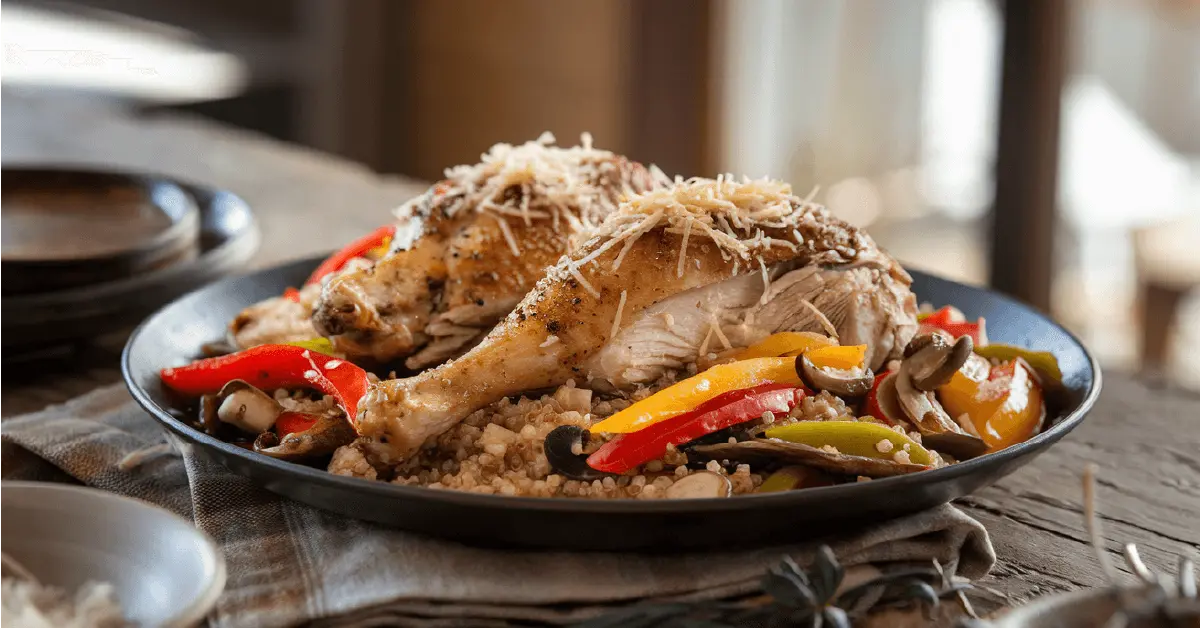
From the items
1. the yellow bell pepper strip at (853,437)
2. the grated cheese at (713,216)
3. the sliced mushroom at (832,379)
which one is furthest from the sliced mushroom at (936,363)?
the grated cheese at (713,216)

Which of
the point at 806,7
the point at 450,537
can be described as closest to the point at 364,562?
the point at 450,537

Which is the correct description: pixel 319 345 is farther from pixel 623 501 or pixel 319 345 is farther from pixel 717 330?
pixel 623 501

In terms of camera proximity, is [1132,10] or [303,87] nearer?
[1132,10]

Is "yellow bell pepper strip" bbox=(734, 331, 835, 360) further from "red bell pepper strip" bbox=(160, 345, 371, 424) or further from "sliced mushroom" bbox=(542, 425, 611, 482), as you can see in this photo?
"red bell pepper strip" bbox=(160, 345, 371, 424)

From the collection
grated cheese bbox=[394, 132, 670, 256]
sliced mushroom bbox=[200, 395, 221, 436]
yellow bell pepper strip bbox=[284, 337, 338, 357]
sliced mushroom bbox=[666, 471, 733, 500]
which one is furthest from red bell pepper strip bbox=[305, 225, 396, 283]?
sliced mushroom bbox=[666, 471, 733, 500]

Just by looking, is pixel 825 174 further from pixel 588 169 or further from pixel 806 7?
pixel 588 169

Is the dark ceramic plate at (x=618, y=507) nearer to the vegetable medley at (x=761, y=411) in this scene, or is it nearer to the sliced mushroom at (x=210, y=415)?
the vegetable medley at (x=761, y=411)
